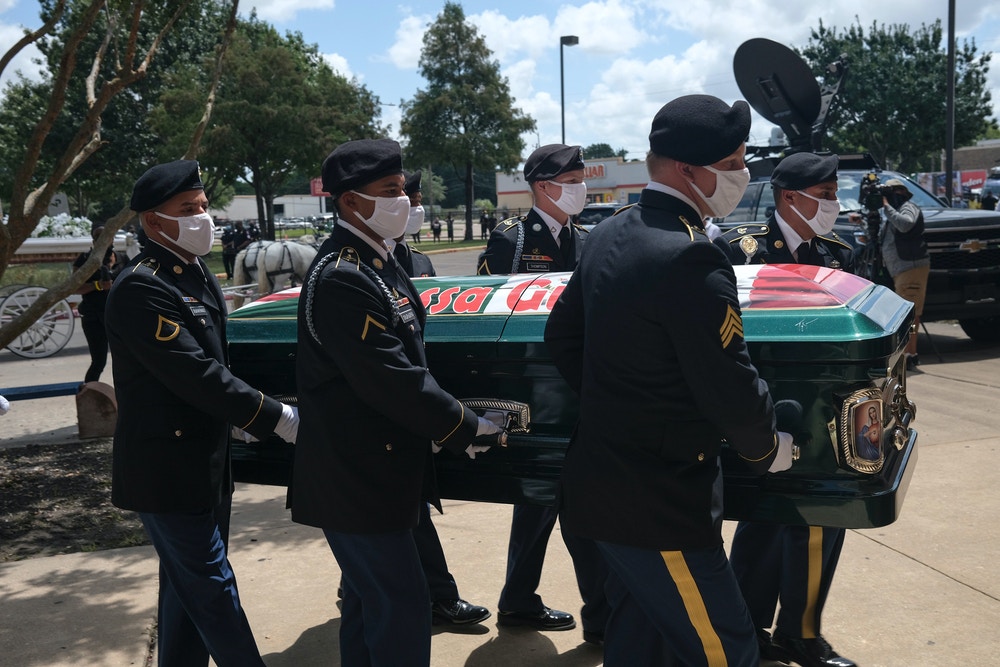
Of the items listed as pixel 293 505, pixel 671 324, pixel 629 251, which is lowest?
pixel 293 505

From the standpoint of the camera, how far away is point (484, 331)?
10.6ft

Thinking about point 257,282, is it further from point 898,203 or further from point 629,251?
point 629,251

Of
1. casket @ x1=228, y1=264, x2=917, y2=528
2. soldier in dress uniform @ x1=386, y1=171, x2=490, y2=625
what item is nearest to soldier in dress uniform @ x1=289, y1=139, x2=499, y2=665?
casket @ x1=228, y1=264, x2=917, y2=528

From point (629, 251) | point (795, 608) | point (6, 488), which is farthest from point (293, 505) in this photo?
point (6, 488)


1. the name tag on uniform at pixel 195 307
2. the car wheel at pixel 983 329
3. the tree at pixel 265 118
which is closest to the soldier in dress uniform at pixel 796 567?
the name tag on uniform at pixel 195 307

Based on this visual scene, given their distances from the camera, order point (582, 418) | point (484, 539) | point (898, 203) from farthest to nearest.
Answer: point (898, 203) < point (484, 539) < point (582, 418)

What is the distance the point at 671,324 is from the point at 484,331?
1.18 meters

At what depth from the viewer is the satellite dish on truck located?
33.3 feet

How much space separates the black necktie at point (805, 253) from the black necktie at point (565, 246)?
1139 millimetres

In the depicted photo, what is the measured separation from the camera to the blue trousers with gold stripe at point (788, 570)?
125 inches

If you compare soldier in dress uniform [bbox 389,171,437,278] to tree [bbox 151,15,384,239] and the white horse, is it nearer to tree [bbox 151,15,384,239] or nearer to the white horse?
the white horse

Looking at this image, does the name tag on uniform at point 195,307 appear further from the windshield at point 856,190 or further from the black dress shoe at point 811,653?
the windshield at point 856,190

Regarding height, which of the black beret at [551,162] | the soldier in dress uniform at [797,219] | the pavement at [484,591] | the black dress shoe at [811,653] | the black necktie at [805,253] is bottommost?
the pavement at [484,591]

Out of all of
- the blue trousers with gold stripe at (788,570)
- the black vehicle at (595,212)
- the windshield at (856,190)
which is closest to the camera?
the blue trousers with gold stripe at (788,570)
